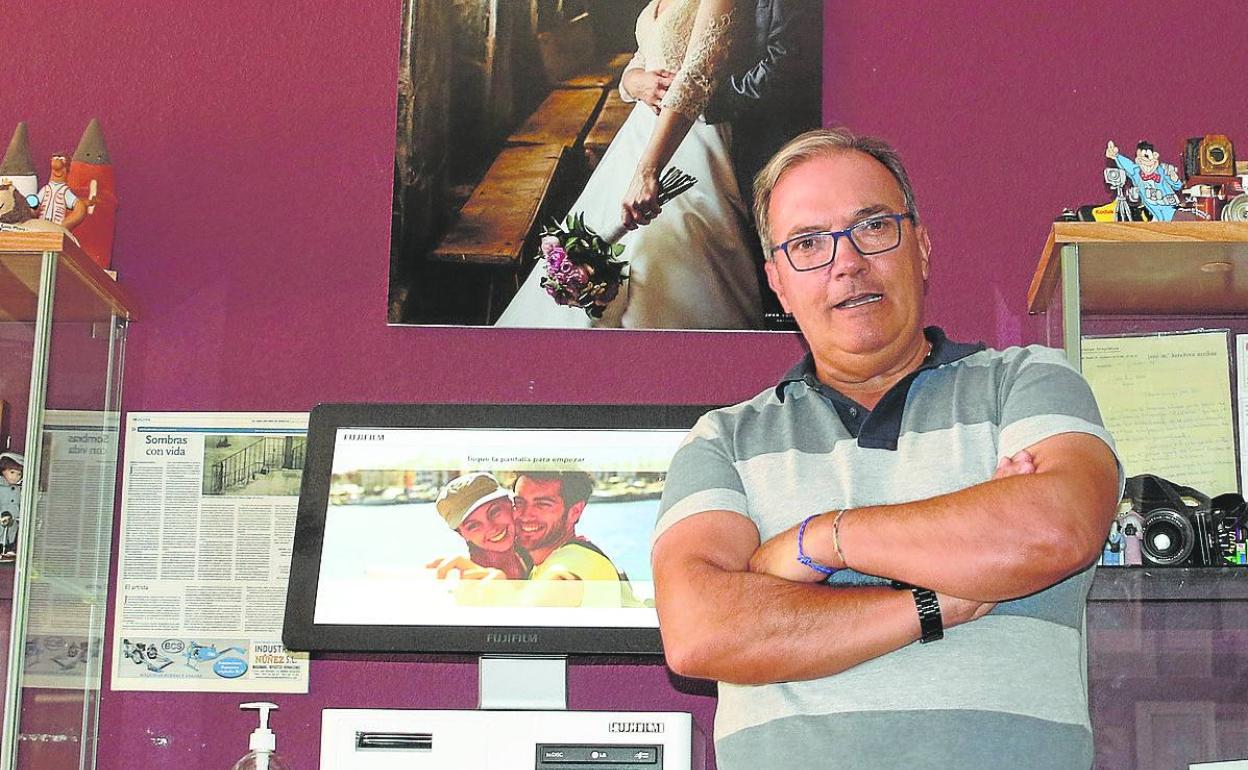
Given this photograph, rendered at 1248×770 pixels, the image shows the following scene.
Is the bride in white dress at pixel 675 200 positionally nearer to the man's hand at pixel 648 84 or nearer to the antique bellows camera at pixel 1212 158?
the man's hand at pixel 648 84

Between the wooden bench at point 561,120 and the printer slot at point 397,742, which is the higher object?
the wooden bench at point 561,120

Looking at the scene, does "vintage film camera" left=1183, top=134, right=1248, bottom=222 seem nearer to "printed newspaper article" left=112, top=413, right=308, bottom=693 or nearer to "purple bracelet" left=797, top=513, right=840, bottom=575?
"purple bracelet" left=797, top=513, right=840, bottom=575

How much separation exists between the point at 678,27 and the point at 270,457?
1.04 m

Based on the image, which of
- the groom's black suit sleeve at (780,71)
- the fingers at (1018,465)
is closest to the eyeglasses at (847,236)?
the fingers at (1018,465)

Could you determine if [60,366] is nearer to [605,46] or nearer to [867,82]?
[605,46]

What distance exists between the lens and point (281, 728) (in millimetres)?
2338

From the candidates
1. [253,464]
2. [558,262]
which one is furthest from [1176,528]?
[253,464]

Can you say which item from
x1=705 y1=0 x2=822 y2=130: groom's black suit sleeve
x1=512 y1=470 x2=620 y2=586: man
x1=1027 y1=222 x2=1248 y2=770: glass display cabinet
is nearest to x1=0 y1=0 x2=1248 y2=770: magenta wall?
x1=705 y1=0 x2=822 y2=130: groom's black suit sleeve

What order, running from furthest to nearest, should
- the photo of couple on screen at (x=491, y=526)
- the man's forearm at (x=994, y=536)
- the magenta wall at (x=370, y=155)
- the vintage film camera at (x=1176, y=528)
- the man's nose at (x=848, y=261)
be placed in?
the magenta wall at (x=370, y=155), the photo of couple on screen at (x=491, y=526), the vintage film camera at (x=1176, y=528), the man's nose at (x=848, y=261), the man's forearm at (x=994, y=536)

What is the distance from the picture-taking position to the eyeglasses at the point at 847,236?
172 centimetres

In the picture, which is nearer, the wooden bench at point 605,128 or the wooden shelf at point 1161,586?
the wooden shelf at point 1161,586

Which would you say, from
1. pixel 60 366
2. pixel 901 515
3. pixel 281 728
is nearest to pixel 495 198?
pixel 60 366

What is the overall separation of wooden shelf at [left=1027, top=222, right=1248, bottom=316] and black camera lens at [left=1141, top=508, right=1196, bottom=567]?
32 centimetres

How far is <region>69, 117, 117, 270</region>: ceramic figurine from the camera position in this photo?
7.76 feet
